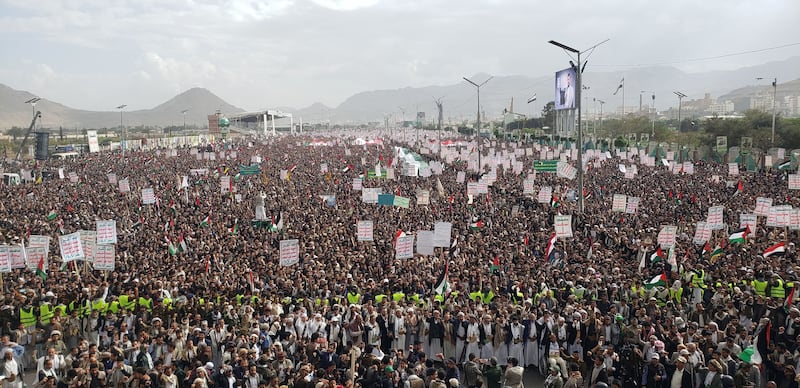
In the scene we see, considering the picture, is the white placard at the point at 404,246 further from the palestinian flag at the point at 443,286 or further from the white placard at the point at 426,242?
the palestinian flag at the point at 443,286

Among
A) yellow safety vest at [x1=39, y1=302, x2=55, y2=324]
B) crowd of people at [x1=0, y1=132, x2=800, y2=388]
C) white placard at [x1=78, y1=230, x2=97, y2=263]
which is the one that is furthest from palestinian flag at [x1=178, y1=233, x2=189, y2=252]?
yellow safety vest at [x1=39, y1=302, x2=55, y2=324]

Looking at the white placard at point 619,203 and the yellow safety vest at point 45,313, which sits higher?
the white placard at point 619,203

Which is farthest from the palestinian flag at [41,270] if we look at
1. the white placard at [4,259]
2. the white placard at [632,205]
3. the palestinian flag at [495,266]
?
the white placard at [632,205]

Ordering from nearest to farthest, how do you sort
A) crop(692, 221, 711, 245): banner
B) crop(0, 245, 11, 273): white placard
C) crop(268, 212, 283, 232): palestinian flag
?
crop(0, 245, 11, 273): white placard
crop(692, 221, 711, 245): banner
crop(268, 212, 283, 232): palestinian flag

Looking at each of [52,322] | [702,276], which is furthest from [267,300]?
[702,276]

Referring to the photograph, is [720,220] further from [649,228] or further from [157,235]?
[157,235]

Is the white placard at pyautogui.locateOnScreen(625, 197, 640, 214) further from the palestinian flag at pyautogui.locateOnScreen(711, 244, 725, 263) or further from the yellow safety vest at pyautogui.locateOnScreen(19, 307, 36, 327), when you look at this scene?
the yellow safety vest at pyautogui.locateOnScreen(19, 307, 36, 327)

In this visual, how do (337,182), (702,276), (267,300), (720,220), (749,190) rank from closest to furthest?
(267,300), (702,276), (720,220), (749,190), (337,182)
